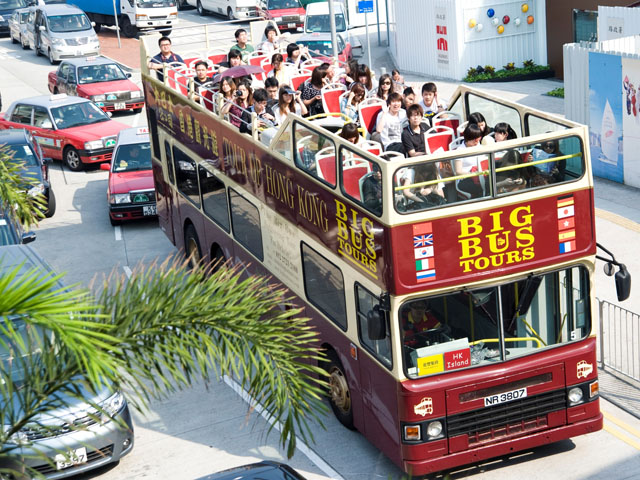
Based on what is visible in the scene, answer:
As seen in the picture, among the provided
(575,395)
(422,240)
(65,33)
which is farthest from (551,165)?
(65,33)

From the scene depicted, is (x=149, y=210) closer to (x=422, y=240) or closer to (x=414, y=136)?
(x=414, y=136)

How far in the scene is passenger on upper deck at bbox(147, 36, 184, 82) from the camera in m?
17.5

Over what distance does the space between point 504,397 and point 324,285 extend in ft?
8.00

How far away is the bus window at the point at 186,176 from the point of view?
15984 mm

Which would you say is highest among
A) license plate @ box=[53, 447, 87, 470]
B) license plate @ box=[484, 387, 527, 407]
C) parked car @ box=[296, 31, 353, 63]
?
parked car @ box=[296, 31, 353, 63]

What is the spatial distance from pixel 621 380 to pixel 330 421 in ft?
11.9

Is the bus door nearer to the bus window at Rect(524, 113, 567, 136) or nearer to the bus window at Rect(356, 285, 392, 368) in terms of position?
the bus window at Rect(356, 285, 392, 368)

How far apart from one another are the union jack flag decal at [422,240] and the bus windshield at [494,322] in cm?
54

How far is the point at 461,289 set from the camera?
9695 millimetres

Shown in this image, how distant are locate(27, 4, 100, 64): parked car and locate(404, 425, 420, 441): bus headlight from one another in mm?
30717

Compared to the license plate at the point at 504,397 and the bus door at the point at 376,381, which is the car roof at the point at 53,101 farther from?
the license plate at the point at 504,397

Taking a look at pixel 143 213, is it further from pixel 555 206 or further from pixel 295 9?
pixel 295 9

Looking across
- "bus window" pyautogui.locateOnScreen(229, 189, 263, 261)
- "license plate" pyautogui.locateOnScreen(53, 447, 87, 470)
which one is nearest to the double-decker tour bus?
"bus window" pyautogui.locateOnScreen(229, 189, 263, 261)

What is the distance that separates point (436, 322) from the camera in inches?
383
